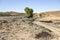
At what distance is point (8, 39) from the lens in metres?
15.7

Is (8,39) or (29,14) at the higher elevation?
(8,39)

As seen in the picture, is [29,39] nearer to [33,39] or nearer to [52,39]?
[33,39]

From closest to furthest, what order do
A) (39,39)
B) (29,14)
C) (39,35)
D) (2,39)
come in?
(2,39)
(39,39)
(39,35)
(29,14)

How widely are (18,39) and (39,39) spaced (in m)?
1.83

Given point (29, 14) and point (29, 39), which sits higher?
point (29, 39)

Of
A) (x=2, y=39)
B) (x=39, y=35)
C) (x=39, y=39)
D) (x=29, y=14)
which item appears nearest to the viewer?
(x=2, y=39)

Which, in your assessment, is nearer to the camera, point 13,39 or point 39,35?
point 13,39

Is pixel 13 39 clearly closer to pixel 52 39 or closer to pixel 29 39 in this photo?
pixel 29 39

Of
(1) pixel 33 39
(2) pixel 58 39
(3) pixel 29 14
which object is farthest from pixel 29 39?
(3) pixel 29 14

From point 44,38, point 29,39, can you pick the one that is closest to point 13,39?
point 29,39

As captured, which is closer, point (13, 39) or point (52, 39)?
point (13, 39)

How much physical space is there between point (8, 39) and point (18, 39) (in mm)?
846

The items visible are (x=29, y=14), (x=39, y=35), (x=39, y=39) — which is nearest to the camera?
(x=39, y=39)

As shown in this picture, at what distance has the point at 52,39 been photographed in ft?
55.2
